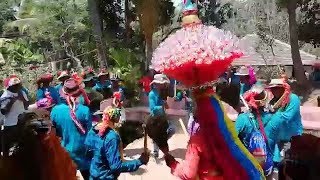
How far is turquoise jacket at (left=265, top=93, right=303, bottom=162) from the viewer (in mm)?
5180

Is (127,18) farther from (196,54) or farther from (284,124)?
(196,54)

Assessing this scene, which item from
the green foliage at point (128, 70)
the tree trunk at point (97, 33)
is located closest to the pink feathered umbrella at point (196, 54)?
the green foliage at point (128, 70)

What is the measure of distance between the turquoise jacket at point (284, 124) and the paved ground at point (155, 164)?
100 inches

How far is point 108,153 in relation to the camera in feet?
14.2

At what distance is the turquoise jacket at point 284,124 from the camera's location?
5.18 m

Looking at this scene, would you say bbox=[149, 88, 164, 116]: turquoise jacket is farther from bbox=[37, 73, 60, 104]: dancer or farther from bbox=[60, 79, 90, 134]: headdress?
bbox=[60, 79, 90, 134]: headdress

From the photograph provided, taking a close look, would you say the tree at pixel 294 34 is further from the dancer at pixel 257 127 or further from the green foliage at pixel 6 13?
the green foliage at pixel 6 13

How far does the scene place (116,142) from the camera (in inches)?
170

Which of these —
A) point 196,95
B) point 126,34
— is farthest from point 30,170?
point 126,34

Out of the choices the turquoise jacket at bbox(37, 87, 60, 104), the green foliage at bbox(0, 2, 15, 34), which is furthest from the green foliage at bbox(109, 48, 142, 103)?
the green foliage at bbox(0, 2, 15, 34)

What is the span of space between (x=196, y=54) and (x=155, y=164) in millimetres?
4736

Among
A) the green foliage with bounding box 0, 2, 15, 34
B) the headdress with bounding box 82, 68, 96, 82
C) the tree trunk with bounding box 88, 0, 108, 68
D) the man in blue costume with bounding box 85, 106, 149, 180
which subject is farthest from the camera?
the green foliage with bounding box 0, 2, 15, 34

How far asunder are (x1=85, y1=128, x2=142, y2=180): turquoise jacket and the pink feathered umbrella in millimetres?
885

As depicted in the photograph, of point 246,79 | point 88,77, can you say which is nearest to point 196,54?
point 246,79
